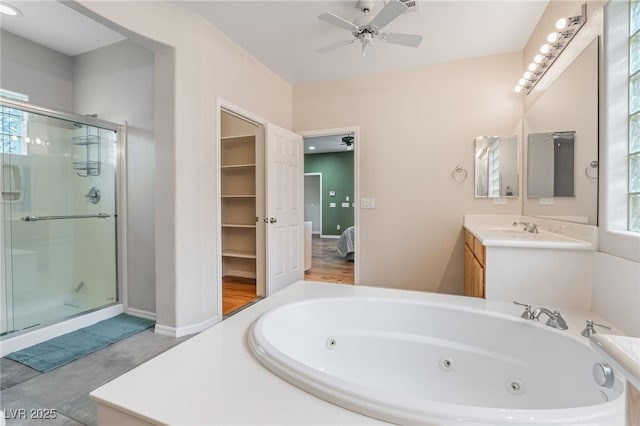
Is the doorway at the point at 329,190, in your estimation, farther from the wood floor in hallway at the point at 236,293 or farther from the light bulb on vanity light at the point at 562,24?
the light bulb on vanity light at the point at 562,24

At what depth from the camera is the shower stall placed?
7.68ft

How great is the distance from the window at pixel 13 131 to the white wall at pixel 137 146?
0.70m

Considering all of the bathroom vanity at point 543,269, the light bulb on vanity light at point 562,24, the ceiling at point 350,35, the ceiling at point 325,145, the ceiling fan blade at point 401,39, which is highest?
the ceiling at point 350,35

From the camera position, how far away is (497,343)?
1.42 meters

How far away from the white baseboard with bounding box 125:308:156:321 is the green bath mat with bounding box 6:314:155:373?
46 millimetres

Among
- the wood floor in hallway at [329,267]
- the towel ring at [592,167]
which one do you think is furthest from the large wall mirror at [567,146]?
the wood floor in hallway at [329,267]

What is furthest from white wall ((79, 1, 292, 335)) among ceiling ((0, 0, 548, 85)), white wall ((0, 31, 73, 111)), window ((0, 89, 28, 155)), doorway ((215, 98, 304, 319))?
white wall ((0, 31, 73, 111))

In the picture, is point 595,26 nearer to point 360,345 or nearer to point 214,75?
point 360,345

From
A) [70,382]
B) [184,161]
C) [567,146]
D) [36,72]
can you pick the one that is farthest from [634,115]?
[36,72]

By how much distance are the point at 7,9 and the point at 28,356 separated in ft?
9.36

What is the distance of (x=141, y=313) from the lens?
9.09 ft

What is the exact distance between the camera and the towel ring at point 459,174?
10.2 feet

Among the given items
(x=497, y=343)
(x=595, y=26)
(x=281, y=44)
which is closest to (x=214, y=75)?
(x=281, y=44)

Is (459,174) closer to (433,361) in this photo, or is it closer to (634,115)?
(634,115)
